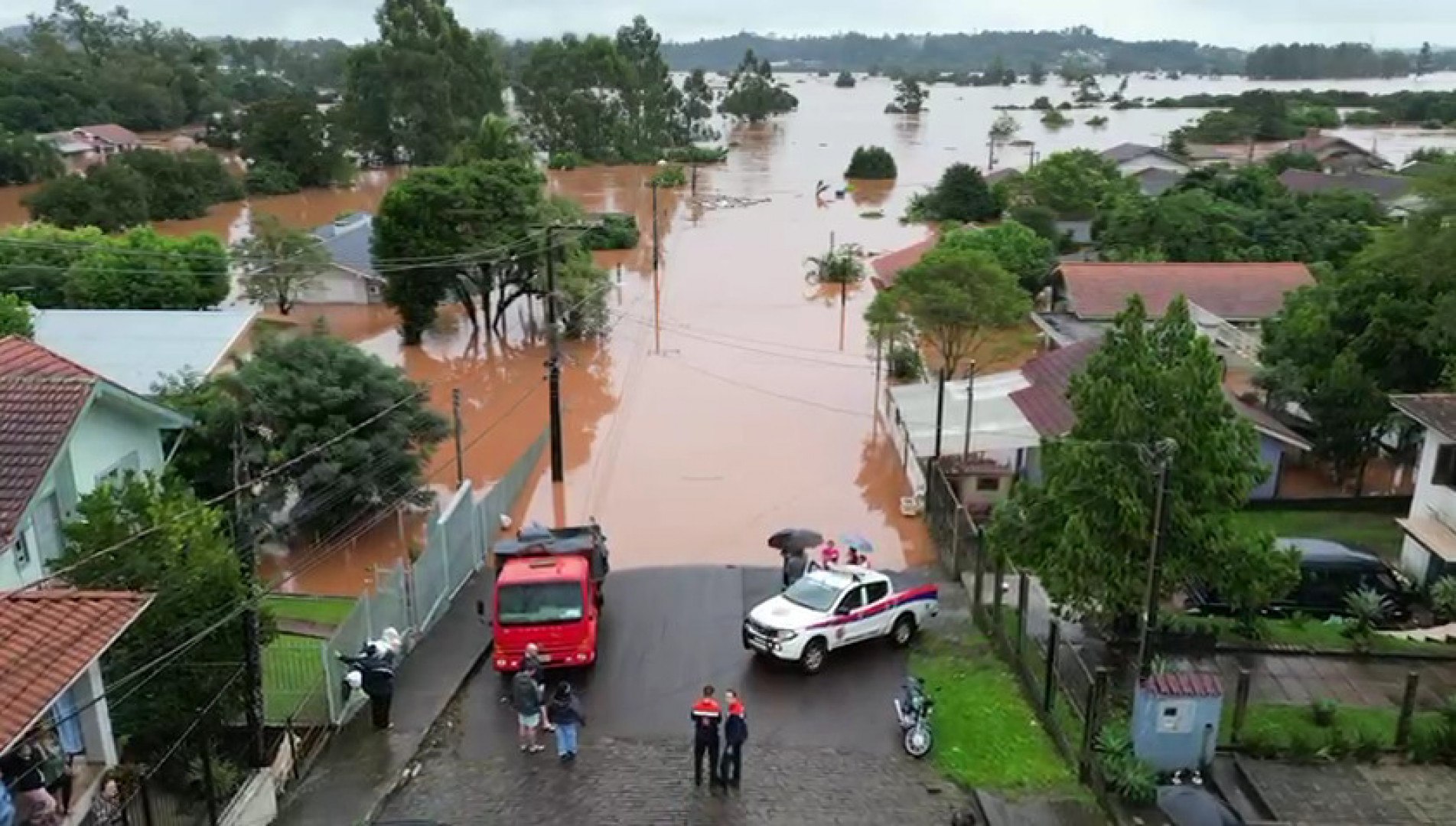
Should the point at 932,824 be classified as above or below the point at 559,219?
below

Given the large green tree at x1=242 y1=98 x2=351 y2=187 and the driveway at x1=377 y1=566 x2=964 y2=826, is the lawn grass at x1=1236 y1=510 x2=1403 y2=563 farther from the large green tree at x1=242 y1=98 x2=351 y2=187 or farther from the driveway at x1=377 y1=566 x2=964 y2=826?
the large green tree at x1=242 y1=98 x2=351 y2=187

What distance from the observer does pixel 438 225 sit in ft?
117

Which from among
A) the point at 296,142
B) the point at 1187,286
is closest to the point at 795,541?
the point at 1187,286

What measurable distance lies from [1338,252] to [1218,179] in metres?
16.0

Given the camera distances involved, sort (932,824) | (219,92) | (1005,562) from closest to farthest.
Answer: (932,824) → (1005,562) → (219,92)

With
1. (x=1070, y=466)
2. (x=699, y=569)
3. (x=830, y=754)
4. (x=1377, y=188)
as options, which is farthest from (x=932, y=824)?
(x=1377, y=188)

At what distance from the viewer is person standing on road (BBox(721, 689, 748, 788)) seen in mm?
12781

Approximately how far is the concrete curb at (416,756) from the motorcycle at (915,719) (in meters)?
6.06

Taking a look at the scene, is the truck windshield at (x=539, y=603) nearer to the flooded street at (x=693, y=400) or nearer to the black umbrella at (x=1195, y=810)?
the flooded street at (x=693, y=400)

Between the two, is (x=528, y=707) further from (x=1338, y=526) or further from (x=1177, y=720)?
(x=1338, y=526)

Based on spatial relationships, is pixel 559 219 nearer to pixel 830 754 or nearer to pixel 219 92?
pixel 830 754

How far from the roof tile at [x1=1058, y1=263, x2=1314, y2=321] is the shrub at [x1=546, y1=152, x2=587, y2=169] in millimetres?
59591

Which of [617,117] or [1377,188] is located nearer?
[1377,188]

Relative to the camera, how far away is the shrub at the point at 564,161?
91.0 meters
